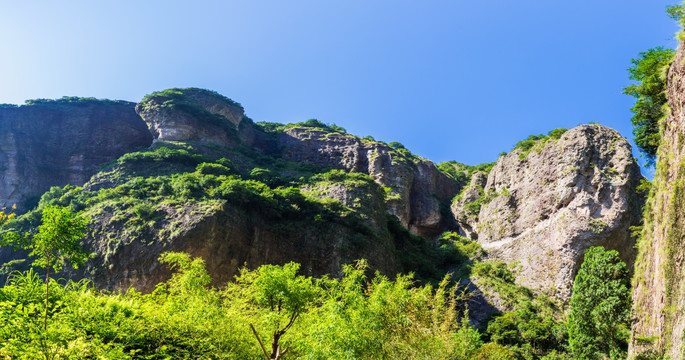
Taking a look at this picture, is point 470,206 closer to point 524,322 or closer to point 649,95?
point 524,322

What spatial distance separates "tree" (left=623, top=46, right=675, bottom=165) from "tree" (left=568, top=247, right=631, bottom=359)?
232 inches

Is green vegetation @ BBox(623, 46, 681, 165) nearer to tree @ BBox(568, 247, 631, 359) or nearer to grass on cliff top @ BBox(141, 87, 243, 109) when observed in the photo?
tree @ BBox(568, 247, 631, 359)

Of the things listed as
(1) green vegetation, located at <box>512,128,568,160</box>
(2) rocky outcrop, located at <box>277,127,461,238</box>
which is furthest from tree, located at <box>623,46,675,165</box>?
(2) rocky outcrop, located at <box>277,127,461,238</box>

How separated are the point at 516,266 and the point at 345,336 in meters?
31.6

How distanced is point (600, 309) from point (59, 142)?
5726 cm

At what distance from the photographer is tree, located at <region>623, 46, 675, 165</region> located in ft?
65.7

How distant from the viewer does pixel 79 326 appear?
9953 millimetres

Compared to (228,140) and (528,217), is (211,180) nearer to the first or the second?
(228,140)

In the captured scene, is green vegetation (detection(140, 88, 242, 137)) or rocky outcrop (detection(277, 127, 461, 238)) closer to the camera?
green vegetation (detection(140, 88, 242, 137))

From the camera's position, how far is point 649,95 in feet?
68.6

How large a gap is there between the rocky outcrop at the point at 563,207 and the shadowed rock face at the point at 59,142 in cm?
4325

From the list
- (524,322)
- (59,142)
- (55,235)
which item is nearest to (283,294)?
(55,235)

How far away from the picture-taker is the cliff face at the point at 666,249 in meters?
13.9

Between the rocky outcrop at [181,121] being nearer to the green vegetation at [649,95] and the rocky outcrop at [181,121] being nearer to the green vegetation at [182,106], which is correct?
the green vegetation at [182,106]
